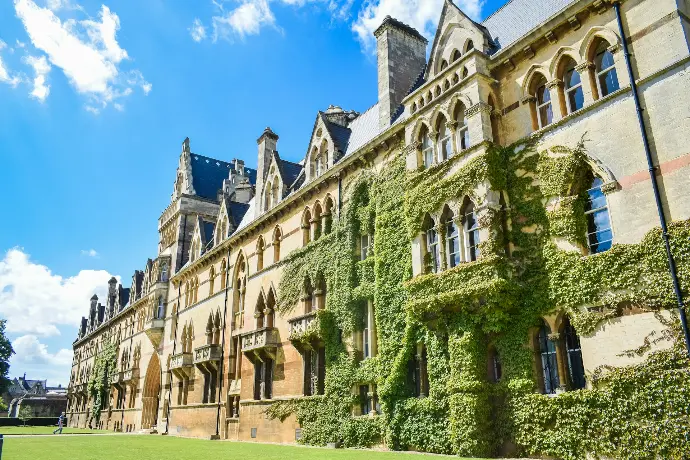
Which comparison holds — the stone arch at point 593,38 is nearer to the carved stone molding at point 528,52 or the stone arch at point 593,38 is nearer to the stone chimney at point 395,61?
the carved stone molding at point 528,52

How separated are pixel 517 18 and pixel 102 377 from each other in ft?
205

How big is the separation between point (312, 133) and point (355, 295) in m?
11.3

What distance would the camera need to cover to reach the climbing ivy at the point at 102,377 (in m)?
63.0

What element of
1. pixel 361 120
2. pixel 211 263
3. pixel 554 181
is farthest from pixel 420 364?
pixel 211 263

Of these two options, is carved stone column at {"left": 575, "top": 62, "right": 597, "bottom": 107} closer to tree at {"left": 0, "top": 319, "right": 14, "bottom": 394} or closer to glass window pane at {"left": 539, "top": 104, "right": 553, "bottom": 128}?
glass window pane at {"left": 539, "top": 104, "right": 553, "bottom": 128}

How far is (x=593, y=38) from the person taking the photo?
16.2 m

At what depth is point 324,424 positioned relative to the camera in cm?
2327

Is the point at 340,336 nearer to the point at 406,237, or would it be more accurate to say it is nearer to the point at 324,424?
the point at 324,424

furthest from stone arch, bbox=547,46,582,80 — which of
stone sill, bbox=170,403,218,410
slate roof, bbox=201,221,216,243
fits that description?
slate roof, bbox=201,221,216,243

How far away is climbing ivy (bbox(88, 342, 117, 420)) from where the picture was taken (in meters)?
63.0

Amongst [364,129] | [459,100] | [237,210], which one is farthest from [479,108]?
[237,210]

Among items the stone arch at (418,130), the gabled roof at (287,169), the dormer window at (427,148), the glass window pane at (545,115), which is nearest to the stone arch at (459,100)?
the dormer window at (427,148)

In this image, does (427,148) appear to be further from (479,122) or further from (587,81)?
(587,81)

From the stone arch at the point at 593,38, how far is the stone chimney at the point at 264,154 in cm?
2228
